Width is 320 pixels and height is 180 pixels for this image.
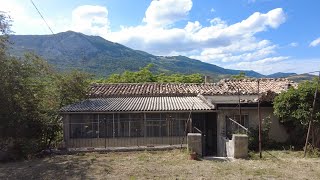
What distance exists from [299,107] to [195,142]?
5619mm

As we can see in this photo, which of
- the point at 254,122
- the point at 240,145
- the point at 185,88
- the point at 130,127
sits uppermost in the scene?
the point at 185,88

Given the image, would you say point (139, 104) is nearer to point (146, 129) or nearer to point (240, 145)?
point (146, 129)

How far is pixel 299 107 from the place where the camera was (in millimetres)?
16688

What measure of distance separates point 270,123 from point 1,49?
13933 millimetres

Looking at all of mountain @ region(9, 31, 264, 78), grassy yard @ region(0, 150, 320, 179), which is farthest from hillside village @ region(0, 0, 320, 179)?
mountain @ region(9, 31, 264, 78)

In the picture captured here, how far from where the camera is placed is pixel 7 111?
1630 centimetres

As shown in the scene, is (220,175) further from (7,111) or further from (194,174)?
(7,111)

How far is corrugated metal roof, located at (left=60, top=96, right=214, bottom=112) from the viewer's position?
1927cm

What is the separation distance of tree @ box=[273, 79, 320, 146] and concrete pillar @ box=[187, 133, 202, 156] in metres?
4.91

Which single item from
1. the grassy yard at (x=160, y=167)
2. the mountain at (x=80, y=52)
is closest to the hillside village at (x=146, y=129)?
the grassy yard at (x=160, y=167)

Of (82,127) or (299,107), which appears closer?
(299,107)

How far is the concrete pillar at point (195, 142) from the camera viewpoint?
15.1 metres

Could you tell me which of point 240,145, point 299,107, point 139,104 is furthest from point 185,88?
point 240,145

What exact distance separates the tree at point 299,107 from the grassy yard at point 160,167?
175 cm
